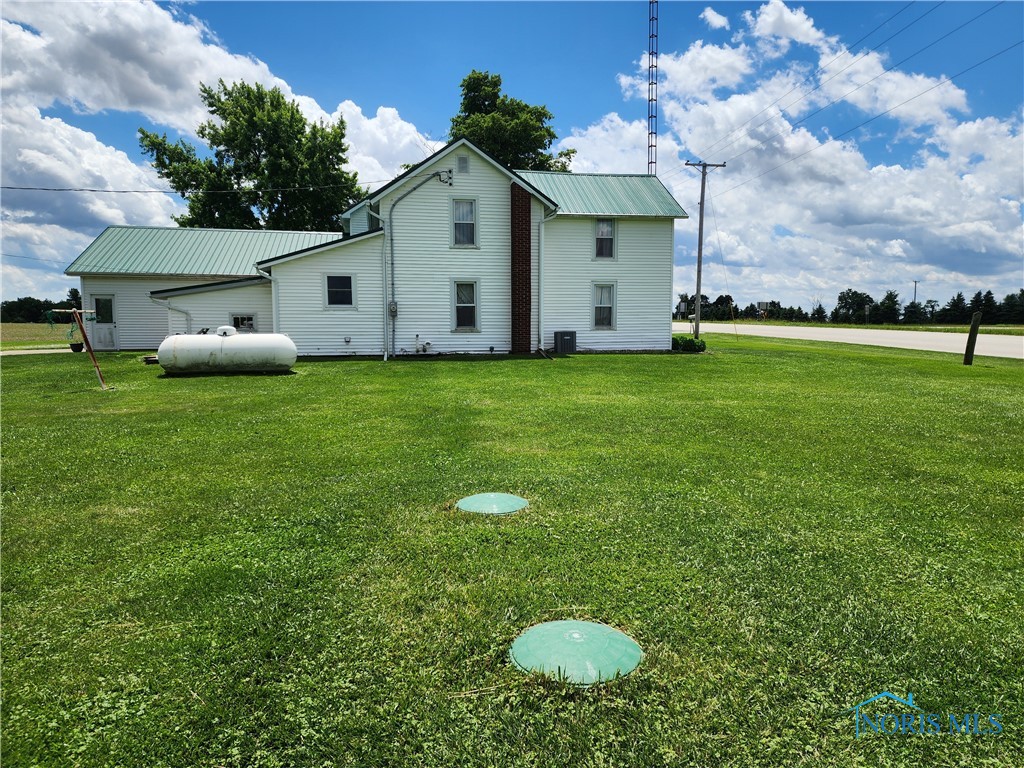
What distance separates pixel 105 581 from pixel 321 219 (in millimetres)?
40117

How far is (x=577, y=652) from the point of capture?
3031 millimetres

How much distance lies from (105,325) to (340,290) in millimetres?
12056

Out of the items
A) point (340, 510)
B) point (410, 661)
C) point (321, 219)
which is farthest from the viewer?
point (321, 219)

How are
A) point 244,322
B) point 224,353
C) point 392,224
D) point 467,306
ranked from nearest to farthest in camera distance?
point 224,353, point 392,224, point 467,306, point 244,322

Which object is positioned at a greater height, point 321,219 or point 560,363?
point 321,219

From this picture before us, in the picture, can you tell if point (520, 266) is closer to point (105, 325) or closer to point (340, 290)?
point (340, 290)

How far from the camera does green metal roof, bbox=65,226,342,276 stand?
24.8 metres

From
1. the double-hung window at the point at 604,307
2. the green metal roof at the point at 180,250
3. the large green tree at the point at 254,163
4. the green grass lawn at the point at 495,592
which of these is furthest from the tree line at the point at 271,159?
the green grass lawn at the point at 495,592

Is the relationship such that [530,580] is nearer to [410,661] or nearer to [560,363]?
[410,661]

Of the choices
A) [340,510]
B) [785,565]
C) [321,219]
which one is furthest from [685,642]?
[321,219]

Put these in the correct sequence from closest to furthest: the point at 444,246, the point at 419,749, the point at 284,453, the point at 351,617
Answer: the point at 419,749, the point at 351,617, the point at 284,453, the point at 444,246

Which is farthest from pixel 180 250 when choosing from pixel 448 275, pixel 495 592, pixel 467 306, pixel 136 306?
pixel 495 592

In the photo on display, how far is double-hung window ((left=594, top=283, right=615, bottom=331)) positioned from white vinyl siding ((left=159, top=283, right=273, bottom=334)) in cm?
1310

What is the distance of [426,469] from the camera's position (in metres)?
6.51
